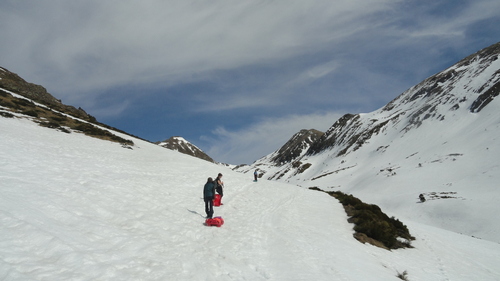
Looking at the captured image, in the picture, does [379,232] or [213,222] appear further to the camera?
[379,232]

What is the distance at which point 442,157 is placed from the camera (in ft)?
185

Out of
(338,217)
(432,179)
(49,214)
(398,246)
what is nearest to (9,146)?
(49,214)

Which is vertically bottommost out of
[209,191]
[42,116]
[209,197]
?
[209,197]

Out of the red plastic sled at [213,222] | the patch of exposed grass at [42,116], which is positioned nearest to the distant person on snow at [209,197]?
the red plastic sled at [213,222]

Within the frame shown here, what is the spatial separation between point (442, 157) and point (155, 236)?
64.4 metres

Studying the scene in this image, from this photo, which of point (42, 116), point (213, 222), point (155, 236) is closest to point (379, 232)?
point (213, 222)

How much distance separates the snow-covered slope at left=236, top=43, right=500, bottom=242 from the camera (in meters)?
33.7

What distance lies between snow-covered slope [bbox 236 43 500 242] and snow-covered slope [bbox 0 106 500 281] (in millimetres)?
14385

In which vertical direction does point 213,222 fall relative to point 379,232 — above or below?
above

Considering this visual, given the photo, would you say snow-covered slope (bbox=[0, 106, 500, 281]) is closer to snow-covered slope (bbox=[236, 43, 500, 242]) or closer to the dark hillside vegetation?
the dark hillside vegetation

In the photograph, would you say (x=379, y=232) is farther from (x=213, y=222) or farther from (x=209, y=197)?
(x=209, y=197)

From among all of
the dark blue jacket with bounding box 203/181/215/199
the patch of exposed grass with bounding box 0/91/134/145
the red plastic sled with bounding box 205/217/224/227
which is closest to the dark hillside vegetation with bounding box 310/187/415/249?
the red plastic sled with bounding box 205/217/224/227

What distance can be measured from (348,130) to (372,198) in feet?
338

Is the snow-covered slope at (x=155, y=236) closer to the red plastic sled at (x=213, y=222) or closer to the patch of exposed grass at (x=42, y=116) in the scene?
the red plastic sled at (x=213, y=222)
